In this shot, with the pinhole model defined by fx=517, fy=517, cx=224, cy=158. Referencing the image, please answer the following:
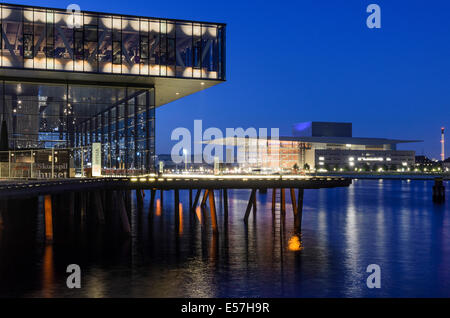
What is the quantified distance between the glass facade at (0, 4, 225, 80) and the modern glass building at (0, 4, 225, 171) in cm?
7

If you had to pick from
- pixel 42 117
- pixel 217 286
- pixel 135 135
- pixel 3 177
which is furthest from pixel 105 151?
pixel 217 286

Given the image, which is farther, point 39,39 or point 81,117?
point 81,117

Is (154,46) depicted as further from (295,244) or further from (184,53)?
(295,244)

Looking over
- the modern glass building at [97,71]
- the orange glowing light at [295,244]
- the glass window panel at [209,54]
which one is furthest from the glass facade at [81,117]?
the orange glowing light at [295,244]

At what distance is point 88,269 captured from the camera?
27.1 m

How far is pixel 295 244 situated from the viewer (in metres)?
36.2

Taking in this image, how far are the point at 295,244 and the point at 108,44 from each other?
20320 millimetres

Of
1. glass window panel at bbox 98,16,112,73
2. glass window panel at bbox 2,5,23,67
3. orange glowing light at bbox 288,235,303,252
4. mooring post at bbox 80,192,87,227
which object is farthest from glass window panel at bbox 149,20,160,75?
orange glowing light at bbox 288,235,303,252

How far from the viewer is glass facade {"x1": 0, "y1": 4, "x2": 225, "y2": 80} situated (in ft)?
122

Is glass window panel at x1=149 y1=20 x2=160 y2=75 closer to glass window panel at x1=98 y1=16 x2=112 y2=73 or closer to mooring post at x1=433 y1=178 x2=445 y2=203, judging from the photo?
glass window panel at x1=98 y1=16 x2=112 y2=73

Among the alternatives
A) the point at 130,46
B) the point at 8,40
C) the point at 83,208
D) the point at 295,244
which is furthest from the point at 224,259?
the point at 8,40

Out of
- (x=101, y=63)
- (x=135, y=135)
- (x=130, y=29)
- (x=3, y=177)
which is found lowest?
(x=3, y=177)
